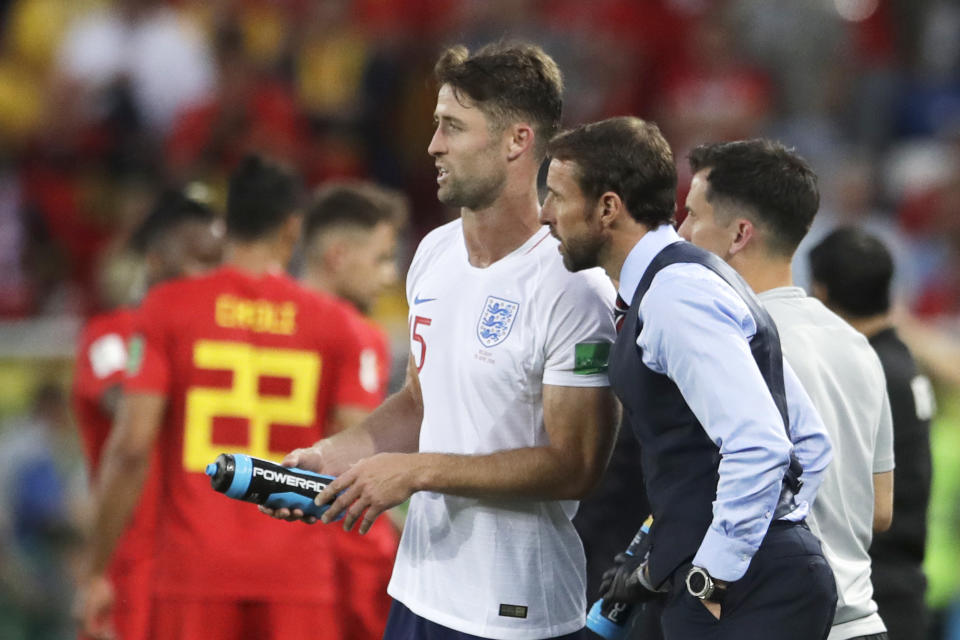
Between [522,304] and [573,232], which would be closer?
[573,232]

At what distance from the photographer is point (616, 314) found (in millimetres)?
3971

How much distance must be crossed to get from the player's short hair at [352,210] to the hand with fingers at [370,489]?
293 cm

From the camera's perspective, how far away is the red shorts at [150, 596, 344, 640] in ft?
17.1

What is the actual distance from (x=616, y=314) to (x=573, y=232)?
33 cm

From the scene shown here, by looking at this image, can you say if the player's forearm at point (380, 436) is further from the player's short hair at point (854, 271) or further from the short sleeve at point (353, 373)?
the player's short hair at point (854, 271)

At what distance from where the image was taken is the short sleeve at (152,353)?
5.26 metres

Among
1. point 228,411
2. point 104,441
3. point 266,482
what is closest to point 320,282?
point 104,441

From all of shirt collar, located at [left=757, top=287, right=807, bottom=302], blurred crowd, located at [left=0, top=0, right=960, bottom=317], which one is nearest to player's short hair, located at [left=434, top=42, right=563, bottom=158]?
shirt collar, located at [left=757, top=287, right=807, bottom=302]

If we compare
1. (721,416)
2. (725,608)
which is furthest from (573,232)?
(725,608)

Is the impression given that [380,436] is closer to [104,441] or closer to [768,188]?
[768,188]

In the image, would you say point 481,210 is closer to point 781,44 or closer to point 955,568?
point 955,568

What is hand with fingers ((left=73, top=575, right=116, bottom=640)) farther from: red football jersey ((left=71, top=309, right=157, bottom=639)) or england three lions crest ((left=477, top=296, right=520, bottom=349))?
england three lions crest ((left=477, top=296, right=520, bottom=349))

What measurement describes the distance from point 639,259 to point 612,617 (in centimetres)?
98

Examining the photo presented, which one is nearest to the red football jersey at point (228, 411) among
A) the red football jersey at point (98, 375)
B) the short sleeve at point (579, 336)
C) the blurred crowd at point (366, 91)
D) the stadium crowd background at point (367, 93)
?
the red football jersey at point (98, 375)
